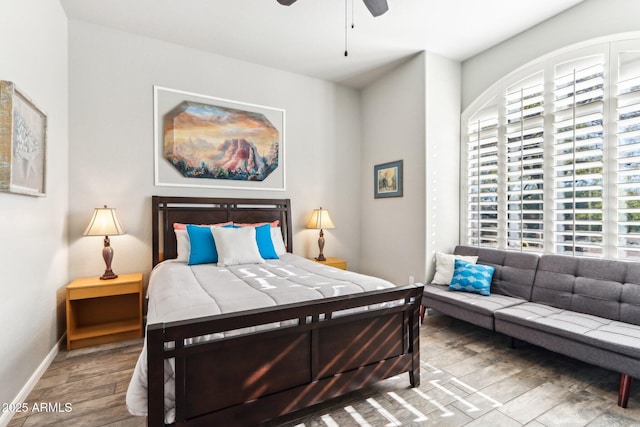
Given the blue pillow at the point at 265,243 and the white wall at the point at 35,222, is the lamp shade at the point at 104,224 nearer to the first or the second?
the white wall at the point at 35,222

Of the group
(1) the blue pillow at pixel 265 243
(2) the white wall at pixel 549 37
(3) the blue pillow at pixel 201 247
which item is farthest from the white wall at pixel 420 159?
(3) the blue pillow at pixel 201 247

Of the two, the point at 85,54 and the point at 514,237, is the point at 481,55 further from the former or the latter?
the point at 85,54

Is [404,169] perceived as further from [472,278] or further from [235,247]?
[235,247]

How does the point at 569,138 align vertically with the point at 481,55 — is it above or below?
below

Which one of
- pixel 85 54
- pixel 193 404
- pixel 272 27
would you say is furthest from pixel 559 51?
pixel 85 54

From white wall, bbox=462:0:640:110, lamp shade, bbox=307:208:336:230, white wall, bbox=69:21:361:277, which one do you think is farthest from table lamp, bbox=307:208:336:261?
white wall, bbox=462:0:640:110

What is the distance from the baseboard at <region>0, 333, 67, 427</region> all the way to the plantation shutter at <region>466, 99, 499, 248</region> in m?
4.29

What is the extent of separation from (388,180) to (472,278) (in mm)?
1644

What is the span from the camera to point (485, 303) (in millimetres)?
2934

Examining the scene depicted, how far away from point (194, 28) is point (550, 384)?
4.45 metres

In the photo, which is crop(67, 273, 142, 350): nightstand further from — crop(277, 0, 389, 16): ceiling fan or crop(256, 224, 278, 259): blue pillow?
crop(277, 0, 389, 16): ceiling fan

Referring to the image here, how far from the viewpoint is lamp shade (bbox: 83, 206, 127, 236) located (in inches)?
116

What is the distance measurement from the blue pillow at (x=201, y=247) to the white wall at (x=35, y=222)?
1104mm

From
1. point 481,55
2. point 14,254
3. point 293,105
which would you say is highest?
point 481,55
